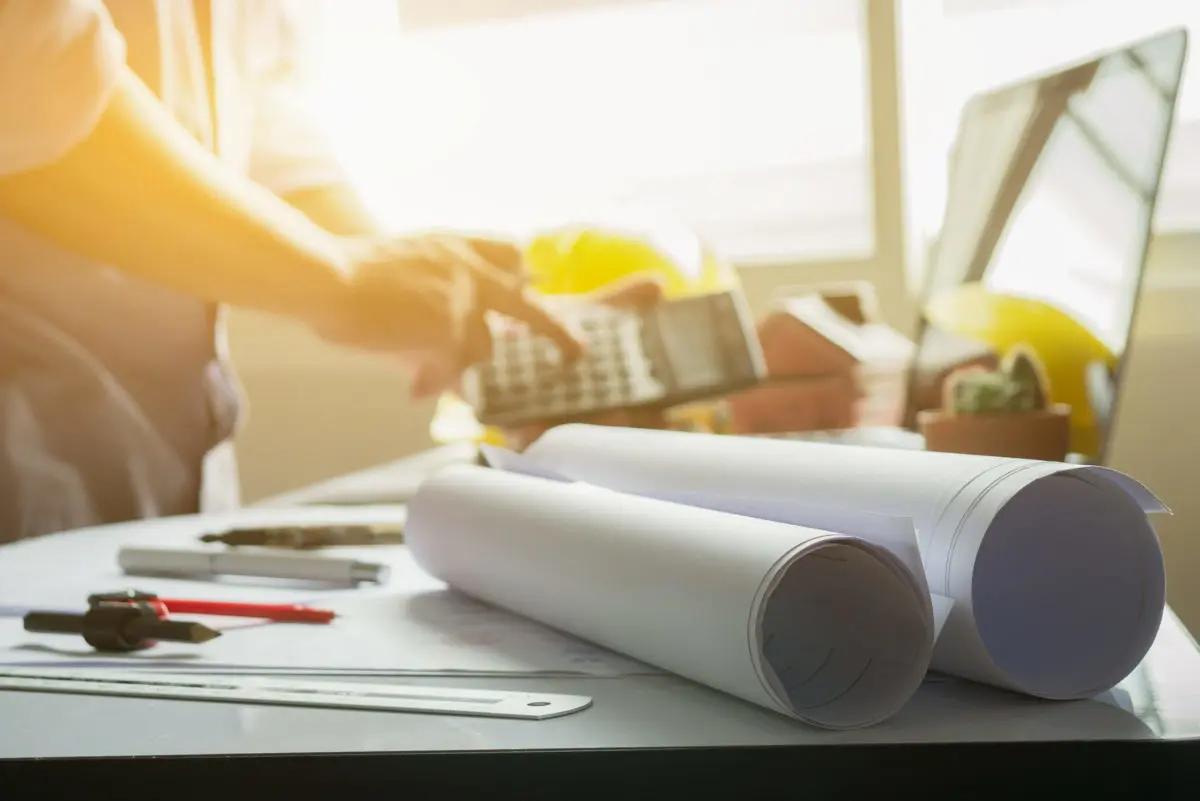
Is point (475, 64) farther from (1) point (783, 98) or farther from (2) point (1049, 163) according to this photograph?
(2) point (1049, 163)

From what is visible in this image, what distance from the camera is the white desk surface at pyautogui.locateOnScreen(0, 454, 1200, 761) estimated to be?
0.33m

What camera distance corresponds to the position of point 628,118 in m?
1.31

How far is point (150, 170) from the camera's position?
87 cm

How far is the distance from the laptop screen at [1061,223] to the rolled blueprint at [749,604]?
0.47 m

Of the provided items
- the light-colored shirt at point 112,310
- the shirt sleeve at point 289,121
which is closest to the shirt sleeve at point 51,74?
the light-colored shirt at point 112,310

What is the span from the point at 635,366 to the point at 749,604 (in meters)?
0.63

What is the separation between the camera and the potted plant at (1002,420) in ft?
2.26

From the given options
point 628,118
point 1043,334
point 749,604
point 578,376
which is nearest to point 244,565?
point 749,604

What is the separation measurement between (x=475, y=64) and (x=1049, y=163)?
2.04 ft

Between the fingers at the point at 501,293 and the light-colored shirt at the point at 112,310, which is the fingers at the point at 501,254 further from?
the light-colored shirt at the point at 112,310

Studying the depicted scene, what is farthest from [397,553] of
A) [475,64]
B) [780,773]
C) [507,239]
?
[475,64]

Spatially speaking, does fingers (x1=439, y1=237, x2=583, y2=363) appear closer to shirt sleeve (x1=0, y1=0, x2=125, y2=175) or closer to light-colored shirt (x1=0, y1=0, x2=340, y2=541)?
light-colored shirt (x1=0, y1=0, x2=340, y2=541)

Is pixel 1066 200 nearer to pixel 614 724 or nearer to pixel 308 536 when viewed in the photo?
pixel 308 536

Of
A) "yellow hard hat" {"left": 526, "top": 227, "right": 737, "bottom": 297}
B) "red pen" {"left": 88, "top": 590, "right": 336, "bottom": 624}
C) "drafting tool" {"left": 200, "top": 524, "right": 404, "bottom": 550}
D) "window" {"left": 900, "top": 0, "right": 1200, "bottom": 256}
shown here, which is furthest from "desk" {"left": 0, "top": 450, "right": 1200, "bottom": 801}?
"window" {"left": 900, "top": 0, "right": 1200, "bottom": 256}
